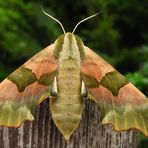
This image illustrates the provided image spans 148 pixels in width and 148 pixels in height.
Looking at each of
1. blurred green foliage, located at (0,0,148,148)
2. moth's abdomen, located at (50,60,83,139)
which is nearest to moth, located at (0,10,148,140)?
moth's abdomen, located at (50,60,83,139)

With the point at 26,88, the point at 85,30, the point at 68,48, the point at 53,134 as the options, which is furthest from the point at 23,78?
the point at 85,30

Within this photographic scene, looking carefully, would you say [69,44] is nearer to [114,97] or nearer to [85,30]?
[114,97]

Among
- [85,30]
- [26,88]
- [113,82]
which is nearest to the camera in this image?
[26,88]

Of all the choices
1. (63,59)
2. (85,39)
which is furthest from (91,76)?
(85,39)

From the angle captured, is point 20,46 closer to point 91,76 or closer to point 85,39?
point 85,39

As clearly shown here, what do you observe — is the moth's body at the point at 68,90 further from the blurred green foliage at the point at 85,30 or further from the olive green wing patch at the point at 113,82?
the blurred green foliage at the point at 85,30

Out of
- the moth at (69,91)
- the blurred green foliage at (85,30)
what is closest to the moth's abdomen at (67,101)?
the moth at (69,91)
